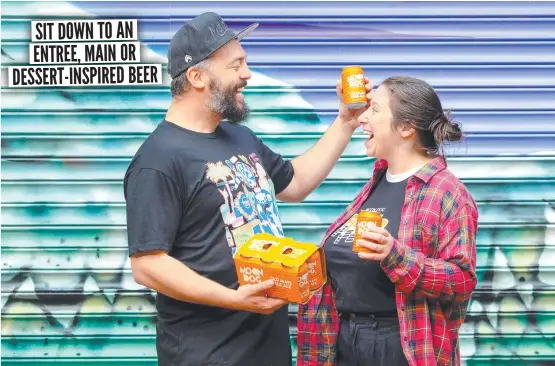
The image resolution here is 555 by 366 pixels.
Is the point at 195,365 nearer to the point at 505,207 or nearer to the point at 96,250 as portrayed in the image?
the point at 96,250

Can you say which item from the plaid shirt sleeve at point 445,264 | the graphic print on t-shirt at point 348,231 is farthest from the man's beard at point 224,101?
the plaid shirt sleeve at point 445,264

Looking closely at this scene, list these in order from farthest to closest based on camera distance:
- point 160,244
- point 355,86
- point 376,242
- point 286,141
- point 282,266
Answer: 1. point 286,141
2. point 355,86
3. point 160,244
4. point 376,242
5. point 282,266

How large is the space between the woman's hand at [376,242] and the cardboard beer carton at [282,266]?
0.19m

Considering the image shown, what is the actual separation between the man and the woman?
25 centimetres

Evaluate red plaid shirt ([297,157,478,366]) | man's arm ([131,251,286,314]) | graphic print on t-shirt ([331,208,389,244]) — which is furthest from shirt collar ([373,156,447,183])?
man's arm ([131,251,286,314])

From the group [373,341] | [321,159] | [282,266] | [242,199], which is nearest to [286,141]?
[321,159]

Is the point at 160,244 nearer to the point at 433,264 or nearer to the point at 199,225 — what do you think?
the point at 199,225

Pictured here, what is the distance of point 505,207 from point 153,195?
2.72m

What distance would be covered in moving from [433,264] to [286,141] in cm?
209

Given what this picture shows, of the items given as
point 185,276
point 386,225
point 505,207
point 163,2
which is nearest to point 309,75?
point 163,2

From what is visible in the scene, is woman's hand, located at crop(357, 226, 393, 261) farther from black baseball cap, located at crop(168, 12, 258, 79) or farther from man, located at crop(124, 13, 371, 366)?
black baseball cap, located at crop(168, 12, 258, 79)

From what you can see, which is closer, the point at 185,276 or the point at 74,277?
the point at 185,276

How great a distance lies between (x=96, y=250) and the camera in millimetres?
5051

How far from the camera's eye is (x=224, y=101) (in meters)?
3.46
